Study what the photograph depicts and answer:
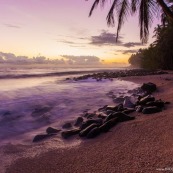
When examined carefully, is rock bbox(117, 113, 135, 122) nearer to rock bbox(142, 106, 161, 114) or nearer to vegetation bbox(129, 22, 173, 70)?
rock bbox(142, 106, 161, 114)

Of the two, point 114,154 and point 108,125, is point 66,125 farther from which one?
point 114,154

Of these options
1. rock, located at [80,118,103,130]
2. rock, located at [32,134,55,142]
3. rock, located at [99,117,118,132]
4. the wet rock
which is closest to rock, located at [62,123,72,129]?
rock, located at [80,118,103,130]

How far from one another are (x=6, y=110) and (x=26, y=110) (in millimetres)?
762

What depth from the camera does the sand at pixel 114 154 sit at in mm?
3750

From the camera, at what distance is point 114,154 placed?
14.2 ft

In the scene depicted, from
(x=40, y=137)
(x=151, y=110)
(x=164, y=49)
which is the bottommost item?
(x=40, y=137)

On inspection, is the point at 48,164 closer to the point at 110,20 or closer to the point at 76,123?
the point at 76,123

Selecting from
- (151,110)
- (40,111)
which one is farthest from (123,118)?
(40,111)

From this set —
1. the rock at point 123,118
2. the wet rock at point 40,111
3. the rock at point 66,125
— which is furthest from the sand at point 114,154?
the wet rock at point 40,111

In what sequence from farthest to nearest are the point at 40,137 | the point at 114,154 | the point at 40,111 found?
the point at 40,111 < the point at 40,137 < the point at 114,154

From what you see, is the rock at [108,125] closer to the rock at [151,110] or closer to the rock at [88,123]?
the rock at [88,123]

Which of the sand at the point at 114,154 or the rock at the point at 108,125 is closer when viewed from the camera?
the sand at the point at 114,154

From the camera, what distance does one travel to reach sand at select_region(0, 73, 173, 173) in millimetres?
3750

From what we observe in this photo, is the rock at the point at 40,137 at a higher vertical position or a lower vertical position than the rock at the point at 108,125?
lower
